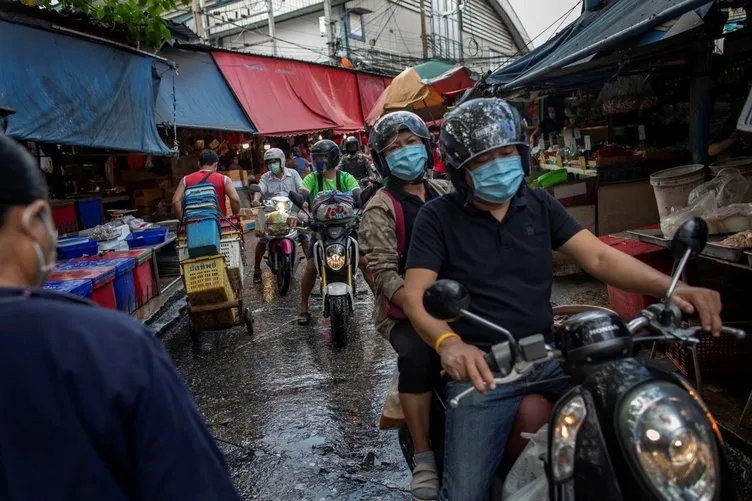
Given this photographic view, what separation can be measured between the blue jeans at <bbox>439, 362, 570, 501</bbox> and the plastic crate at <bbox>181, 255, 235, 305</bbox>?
425cm

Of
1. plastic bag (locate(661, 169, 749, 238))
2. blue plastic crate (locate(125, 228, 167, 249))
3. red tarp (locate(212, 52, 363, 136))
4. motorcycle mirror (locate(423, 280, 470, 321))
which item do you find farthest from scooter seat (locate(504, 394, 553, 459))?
red tarp (locate(212, 52, 363, 136))

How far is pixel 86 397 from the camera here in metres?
1.10

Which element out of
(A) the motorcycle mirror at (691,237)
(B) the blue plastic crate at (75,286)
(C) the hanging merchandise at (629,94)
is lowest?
(B) the blue plastic crate at (75,286)

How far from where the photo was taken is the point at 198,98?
12.2 meters

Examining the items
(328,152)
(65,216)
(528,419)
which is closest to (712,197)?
(528,419)

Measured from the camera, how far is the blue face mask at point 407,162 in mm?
3549

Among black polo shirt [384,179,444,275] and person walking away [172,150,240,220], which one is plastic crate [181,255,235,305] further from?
black polo shirt [384,179,444,275]

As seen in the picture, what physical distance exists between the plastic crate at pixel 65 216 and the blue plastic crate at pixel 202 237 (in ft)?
10.5

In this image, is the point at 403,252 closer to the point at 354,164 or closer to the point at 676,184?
the point at 676,184

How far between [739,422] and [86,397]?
12.7 feet

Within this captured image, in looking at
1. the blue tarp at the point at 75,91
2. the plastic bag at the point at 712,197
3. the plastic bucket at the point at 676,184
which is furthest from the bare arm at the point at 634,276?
the blue tarp at the point at 75,91

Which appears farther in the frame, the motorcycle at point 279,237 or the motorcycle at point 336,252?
the motorcycle at point 279,237

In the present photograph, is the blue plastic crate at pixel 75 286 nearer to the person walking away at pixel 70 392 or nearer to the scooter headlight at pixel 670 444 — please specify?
the person walking away at pixel 70 392

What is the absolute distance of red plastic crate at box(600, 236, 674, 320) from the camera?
498 cm
